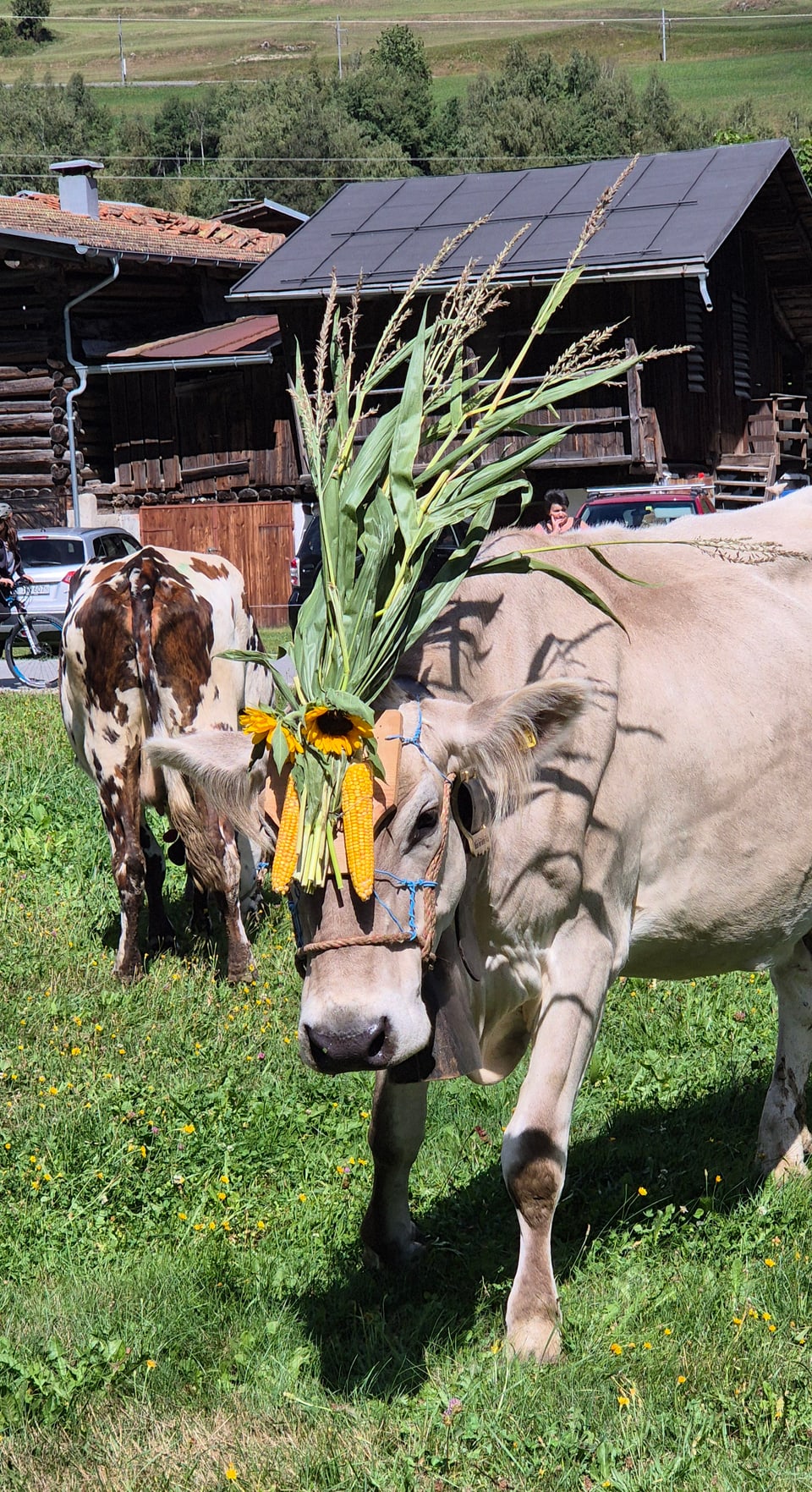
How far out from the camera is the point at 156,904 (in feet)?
25.6

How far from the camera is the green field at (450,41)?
102000 mm

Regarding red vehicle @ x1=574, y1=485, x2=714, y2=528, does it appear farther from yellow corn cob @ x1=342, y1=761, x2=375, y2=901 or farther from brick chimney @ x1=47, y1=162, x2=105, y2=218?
brick chimney @ x1=47, y1=162, x2=105, y2=218

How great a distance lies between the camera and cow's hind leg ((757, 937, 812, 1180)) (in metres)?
4.98

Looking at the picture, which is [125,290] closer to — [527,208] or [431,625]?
[527,208]

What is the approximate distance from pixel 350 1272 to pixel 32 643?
53.2 feet

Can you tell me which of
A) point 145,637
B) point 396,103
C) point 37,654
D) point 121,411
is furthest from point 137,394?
point 396,103

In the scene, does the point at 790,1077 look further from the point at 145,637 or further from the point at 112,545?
the point at 112,545

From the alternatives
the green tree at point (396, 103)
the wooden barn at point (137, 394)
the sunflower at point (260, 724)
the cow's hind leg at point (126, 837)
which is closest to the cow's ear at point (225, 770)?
the sunflower at point (260, 724)

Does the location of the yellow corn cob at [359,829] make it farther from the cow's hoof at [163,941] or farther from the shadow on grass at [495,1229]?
the cow's hoof at [163,941]

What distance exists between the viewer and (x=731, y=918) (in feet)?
14.7

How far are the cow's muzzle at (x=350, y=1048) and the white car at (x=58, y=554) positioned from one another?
18.9 metres

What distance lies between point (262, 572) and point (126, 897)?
2109 cm

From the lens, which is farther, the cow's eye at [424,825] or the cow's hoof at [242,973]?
the cow's hoof at [242,973]

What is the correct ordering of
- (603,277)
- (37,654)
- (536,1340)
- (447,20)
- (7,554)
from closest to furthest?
(536,1340) < (7,554) < (37,654) < (603,277) < (447,20)
